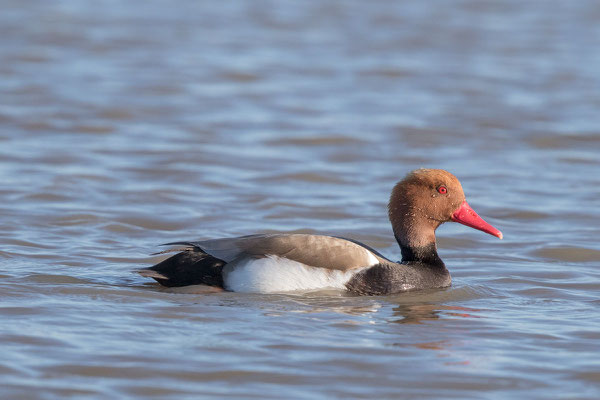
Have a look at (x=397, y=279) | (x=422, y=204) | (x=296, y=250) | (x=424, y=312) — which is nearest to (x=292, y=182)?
(x=422, y=204)

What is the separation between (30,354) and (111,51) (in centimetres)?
1356

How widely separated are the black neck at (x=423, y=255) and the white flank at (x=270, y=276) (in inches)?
35.1

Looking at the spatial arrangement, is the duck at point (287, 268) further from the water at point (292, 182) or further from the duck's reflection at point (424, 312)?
the duck's reflection at point (424, 312)

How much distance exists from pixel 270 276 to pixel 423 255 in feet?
4.18

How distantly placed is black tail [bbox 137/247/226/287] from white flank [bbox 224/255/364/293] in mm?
79

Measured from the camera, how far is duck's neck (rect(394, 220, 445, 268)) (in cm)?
805

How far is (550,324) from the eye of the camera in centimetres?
704

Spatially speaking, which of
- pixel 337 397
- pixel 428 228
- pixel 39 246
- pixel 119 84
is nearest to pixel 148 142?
pixel 119 84

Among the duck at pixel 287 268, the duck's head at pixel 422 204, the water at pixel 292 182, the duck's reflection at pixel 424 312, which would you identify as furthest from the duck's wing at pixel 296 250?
the duck's head at pixel 422 204

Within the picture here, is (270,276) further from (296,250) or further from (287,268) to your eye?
(296,250)

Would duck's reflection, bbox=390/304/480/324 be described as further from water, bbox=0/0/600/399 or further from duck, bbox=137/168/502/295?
duck, bbox=137/168/502/295

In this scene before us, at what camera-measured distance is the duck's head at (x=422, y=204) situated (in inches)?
318

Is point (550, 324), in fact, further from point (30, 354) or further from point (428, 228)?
point (30, 354)

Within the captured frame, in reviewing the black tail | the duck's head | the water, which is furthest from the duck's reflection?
the black tail
